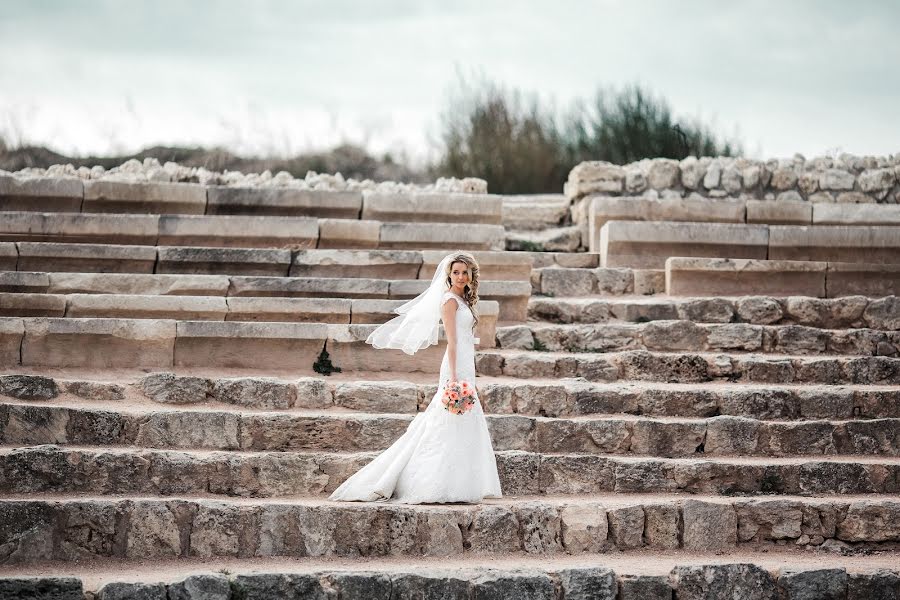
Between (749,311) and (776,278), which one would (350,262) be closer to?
(749,311)

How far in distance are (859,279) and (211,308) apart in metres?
6.52

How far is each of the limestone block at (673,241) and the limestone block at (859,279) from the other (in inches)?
31.9

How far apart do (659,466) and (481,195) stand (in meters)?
4.78

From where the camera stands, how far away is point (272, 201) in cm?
1115

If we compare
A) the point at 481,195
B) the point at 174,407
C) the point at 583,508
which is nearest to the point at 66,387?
the point at 174,407

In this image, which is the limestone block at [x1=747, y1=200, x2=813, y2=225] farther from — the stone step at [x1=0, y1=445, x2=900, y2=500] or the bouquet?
the bouquet

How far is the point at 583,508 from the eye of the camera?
22.9 feet

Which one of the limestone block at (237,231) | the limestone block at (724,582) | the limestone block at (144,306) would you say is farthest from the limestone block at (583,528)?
the limestone block at (237,231)

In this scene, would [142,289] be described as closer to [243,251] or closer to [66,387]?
[243,251]

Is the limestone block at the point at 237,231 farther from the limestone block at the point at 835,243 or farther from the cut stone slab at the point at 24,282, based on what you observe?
the limestone block at the point at 835,243

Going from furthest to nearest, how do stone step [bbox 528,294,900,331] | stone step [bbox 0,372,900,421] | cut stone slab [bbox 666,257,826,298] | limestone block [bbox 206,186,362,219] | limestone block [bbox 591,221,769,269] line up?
limestone block [bbox 591,221,769,269]
limestone block [bbox 206,186,362,219]
cut stone slab [bbox 666,257,826,298]
stone step [bbox 528,294,900,331]
stone step [bbox 0,372,900,421]

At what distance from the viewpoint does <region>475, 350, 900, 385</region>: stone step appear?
899 centimetres

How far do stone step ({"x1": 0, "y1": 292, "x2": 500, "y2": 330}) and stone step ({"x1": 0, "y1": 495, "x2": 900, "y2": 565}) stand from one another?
9.49 ft

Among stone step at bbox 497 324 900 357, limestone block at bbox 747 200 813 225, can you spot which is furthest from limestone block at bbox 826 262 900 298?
stone step at bbox 497 324 900 357
